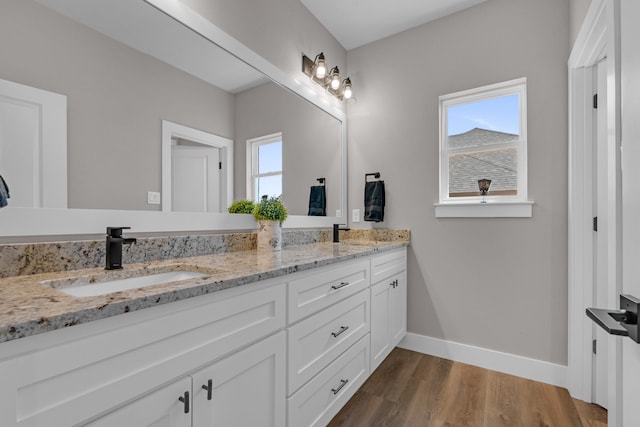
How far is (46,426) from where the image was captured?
583 mm

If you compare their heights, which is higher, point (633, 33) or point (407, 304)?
point (633, 33)

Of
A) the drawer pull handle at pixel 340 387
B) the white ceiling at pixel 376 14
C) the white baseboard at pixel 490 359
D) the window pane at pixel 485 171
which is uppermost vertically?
the white ceiling at pixel 376 14

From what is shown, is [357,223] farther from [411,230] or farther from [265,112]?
[265,112]

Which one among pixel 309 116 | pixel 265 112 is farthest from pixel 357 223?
pixel 265 112

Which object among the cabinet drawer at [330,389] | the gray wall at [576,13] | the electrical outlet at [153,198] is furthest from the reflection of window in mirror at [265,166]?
the gray wall at [576,13]

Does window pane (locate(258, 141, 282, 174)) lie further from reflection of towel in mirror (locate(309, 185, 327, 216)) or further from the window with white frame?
the window with white frame

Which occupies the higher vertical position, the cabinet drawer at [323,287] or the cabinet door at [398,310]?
the cabinet drawer at [323,287]

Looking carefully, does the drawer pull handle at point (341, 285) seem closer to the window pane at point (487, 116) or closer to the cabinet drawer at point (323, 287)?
the cabinet drawer at point (323, 287)

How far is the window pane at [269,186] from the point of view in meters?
1.92

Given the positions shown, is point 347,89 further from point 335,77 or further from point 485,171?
point 485,171

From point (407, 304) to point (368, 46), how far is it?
2.29m

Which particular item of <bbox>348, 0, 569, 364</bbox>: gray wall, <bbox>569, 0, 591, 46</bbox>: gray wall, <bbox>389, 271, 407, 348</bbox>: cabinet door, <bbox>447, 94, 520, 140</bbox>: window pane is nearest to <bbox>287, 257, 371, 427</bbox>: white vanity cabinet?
<bbox>389, 271, 407, 348</bbox>: cabinet door

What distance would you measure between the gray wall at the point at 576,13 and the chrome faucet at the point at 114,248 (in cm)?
237

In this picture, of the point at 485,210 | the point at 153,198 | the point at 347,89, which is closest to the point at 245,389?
the point at 153,198
